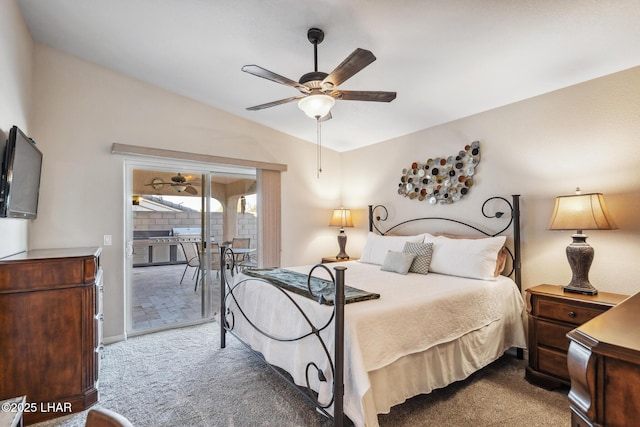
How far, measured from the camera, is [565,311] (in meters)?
2.36

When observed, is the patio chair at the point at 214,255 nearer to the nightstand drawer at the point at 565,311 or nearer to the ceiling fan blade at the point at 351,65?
the ceiling fan blade at the point at 351,65

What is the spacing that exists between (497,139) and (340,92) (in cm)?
199

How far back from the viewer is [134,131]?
354cm

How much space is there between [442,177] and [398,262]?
1.28 m

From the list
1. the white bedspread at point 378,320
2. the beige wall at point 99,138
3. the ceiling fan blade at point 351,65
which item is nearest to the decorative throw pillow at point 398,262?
the white bedspread at point 378,320

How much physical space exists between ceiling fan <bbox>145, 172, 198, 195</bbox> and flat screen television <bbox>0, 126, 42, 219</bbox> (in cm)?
127

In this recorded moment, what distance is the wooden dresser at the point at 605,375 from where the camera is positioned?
775 mm

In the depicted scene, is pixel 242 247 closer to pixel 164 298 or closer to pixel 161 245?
pixel 161 245

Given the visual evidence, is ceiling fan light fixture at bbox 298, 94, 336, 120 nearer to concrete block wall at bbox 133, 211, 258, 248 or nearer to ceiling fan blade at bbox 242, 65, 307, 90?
ceiling fan blade at bbox 242, 65, 307, 90

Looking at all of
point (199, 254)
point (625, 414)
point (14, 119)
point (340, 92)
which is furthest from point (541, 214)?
point (14, 119)

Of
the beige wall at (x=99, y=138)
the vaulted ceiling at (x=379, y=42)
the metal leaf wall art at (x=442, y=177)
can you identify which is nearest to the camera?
the vaulted ceiling at (x=379, y=42)

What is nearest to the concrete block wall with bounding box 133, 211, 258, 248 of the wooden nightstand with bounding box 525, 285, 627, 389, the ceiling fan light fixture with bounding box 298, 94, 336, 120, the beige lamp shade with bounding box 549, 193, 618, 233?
the ceiling fan light fixture with bounding box 298, 94, 336, 120

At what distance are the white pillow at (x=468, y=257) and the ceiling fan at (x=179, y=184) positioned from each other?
3076 mm

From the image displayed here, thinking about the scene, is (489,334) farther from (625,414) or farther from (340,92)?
(340,92)
